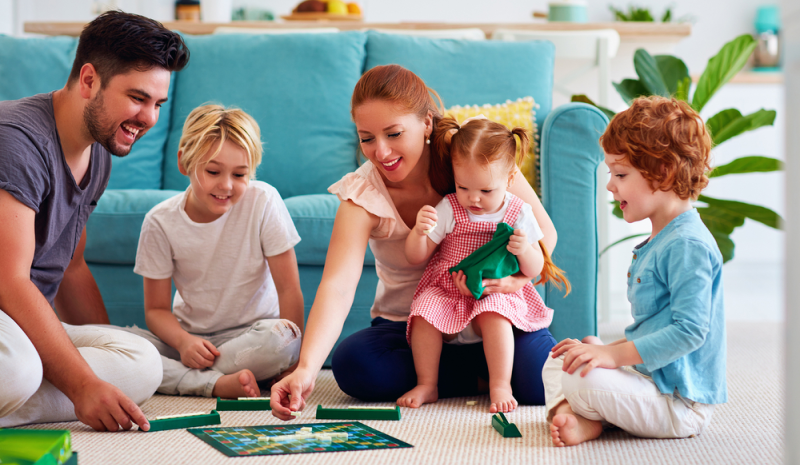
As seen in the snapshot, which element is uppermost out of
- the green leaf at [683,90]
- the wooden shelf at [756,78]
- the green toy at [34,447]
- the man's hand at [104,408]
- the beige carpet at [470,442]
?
the wooden shelf at [756,78]

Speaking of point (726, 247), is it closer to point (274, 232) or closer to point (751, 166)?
point (751, 166)

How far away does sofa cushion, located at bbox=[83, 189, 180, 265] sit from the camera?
1.62 m

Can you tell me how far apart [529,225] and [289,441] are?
0.61 meters

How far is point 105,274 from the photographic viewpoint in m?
1.67

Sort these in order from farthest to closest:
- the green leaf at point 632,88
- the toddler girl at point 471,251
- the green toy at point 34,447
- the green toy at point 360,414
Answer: the green leaf at point 632,88
the toddler girl at point 471,251
the green toy at point 360,414
the green toy at point 34,447

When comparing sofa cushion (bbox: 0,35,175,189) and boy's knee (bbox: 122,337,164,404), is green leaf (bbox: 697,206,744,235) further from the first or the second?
sofa cushion (bbox: 0,35,175,189)

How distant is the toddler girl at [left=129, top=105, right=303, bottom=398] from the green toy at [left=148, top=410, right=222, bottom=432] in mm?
273

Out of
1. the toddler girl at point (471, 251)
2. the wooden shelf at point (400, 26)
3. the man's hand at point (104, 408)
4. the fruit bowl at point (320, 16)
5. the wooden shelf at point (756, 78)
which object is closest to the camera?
the man's hand at point (104, 408)

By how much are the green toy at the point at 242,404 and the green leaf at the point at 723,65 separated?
1.60 metres

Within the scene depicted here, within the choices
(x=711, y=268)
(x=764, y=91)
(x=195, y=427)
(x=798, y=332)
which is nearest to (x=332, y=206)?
(x=195, y=427)

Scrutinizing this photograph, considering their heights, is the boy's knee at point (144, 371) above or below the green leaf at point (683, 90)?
below

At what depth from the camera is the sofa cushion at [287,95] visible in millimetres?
2049

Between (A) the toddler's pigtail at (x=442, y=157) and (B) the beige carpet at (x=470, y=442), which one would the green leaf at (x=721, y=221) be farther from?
(A) the toddler's pigtail at (x=442, y=157)

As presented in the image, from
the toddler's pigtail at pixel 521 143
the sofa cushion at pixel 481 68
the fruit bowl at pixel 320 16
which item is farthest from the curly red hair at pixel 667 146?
the fruit bowl at pixel 320 16
